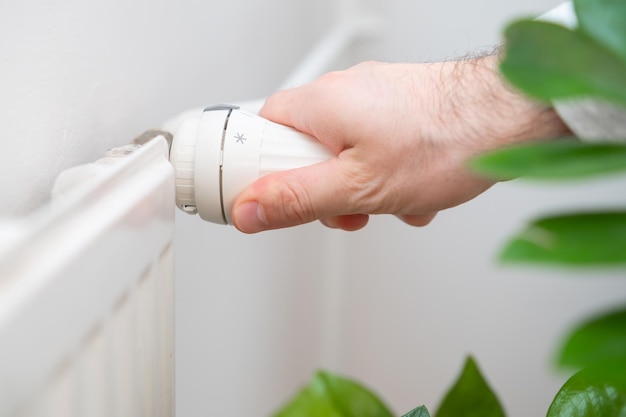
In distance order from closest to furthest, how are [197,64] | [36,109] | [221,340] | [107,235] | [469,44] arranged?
[107,235] → [36,109] → [197,64] → [221,340] → [469,44]

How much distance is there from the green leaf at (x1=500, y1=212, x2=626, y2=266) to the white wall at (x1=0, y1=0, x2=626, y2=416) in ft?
0.99

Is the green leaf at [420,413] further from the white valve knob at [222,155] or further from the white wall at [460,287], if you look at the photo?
the white wall at [460,287]

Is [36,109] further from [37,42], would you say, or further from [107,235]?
[107,235]

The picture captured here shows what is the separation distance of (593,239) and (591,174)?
0.06ft

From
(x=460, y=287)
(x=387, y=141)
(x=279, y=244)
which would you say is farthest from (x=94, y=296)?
(x=460, y=287)

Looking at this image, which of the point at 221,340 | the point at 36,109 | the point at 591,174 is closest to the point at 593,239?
the point at 591,174

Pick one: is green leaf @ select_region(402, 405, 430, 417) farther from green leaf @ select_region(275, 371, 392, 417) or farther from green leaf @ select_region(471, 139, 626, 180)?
green leaf @ select_region(471, 139, 626, 180)

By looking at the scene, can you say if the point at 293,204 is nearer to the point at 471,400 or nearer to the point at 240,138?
the point at 240,138

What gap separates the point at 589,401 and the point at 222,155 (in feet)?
0.86

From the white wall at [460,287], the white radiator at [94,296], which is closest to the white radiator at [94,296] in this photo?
the white radiator at [94,296]

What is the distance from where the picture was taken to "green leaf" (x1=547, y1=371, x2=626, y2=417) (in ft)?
1.28

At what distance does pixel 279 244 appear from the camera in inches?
39.7

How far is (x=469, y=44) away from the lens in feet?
3.61

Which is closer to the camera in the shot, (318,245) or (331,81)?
(331,81)
